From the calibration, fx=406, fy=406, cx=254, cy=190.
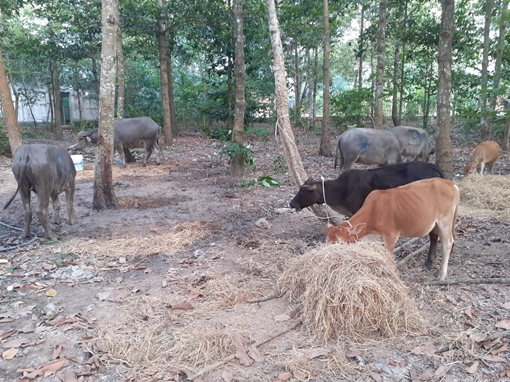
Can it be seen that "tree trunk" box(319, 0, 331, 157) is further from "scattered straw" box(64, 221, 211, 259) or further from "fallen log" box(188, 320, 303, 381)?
"fallen log" box(188, 320, 303, 381)

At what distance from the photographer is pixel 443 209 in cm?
485

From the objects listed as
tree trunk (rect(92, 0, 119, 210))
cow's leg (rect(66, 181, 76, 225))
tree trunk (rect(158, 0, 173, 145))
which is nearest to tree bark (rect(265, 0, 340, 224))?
tree trunk (rect(92, 0, 119, 210))

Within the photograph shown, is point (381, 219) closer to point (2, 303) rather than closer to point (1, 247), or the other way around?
point (2, 303)

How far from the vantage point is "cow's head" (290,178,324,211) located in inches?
249

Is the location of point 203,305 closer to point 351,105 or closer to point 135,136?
point 135,136

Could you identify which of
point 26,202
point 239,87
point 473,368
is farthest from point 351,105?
point 473,368

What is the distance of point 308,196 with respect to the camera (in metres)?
6.36

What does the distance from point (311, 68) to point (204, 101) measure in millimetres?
7593

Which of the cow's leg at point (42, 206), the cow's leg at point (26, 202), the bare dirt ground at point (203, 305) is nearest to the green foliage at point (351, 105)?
the bare dirt ground at point (203, 305)

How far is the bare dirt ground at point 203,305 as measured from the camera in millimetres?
3406

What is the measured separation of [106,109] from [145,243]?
3124mm

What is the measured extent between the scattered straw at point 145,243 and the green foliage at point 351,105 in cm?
1082

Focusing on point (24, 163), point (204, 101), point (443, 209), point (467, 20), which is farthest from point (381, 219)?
point (204, 101)

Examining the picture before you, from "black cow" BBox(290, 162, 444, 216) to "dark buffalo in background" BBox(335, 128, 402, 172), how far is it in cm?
404
